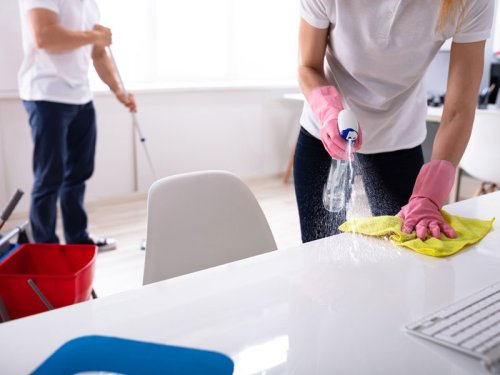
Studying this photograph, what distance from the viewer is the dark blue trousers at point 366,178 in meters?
1.49

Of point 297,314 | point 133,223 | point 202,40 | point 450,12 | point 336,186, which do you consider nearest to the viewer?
point 297,314

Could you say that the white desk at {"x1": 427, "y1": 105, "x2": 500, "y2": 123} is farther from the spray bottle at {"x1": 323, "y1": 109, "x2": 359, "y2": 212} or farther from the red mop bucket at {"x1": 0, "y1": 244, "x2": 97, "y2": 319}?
the red mop bucket at {"x1": 0, "y1": 244, "x2": 97, "y2": 319}

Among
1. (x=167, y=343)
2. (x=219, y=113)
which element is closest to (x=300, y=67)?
(x=167, y=343)

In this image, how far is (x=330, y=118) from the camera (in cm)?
120

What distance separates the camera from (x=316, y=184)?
1496 millimetres

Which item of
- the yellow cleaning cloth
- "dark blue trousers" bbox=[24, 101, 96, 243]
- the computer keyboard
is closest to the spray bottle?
the yellow cleaning cloth

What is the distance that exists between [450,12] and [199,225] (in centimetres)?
79

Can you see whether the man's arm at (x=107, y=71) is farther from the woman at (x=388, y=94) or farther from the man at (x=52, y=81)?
the woman at (x=388, y=94)

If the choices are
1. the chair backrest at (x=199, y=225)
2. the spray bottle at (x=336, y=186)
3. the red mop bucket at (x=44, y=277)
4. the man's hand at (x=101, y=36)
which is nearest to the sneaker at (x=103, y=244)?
the red mop bucket at (x=44, y=277)

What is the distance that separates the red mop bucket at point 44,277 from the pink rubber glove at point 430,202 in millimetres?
1088

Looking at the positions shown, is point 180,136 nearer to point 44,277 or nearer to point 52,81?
point 52,81

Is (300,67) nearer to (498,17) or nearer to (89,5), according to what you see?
(89,5)

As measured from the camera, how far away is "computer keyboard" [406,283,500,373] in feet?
Result: 2.38

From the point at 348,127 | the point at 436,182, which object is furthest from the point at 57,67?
the point at 436,182
